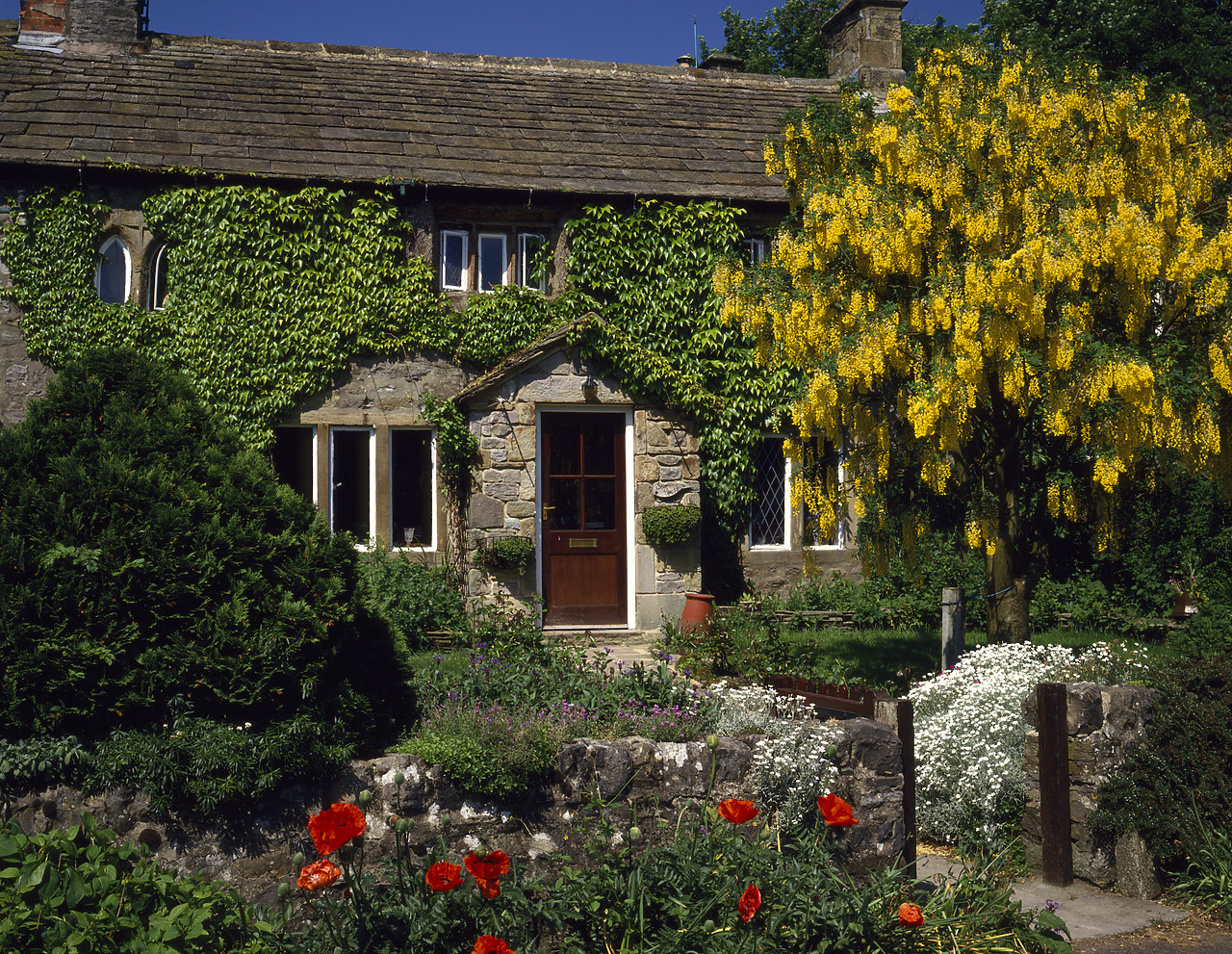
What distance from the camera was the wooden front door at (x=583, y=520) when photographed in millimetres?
11586

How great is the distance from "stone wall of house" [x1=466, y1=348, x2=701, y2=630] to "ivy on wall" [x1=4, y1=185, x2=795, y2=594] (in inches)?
12.7

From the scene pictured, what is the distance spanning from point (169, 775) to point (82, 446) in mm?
1410

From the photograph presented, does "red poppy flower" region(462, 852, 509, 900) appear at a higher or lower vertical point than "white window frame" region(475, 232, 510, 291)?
lower

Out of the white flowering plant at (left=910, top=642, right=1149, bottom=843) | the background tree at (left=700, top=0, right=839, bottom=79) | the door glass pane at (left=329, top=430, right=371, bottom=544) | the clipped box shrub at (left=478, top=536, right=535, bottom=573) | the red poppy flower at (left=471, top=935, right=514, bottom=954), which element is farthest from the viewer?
the background tree at (left=700, top=0, right=839, bottom=79)

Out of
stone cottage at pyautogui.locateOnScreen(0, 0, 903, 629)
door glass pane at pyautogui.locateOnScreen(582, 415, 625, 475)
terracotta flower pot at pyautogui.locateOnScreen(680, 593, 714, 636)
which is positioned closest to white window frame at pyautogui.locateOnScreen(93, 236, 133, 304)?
stone cottage at pyautogui.locateOnScreen(0, 0, 903, 629)

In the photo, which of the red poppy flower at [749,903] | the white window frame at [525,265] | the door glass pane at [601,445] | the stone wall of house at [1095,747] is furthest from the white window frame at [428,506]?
the red poppy flower at [749,903]

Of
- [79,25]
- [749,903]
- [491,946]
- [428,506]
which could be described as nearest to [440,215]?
[428,506]

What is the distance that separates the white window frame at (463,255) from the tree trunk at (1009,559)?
6.65 metres

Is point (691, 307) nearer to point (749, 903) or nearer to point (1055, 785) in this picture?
point (1055, 785)

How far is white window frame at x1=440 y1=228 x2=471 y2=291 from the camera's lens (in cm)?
1242

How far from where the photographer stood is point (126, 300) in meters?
11.6

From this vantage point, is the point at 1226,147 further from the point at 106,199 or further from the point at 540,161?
the point at 106,199

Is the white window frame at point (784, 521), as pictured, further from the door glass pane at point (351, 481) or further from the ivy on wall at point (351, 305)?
the door glass pane at point (351, 481)

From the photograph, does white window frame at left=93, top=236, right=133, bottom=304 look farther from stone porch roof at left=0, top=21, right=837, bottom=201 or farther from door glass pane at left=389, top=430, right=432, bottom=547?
door glass pane at left=389, top=430, right=432, bottom=547
